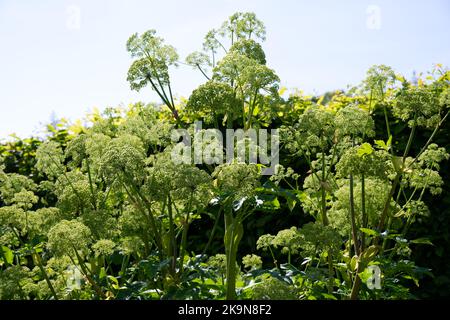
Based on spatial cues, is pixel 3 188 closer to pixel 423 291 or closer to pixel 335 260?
pixel 335 260

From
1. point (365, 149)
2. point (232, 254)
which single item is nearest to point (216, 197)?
point (232, 254)

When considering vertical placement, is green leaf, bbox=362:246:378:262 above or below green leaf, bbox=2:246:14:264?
above

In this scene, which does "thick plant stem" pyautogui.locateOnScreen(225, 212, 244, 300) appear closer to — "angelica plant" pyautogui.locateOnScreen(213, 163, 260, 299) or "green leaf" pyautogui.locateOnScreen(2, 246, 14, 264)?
"angelica plant" pyautogui.locateOnScreen(213, 163, 260, 299)

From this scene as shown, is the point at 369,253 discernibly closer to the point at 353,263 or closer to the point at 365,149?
the point at 353,263

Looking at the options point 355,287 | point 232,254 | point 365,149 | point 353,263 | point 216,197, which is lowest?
point 355,287

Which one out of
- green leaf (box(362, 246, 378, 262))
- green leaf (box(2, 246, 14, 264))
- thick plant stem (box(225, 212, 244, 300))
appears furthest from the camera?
green leaf (box(2, 246, 14, 264))

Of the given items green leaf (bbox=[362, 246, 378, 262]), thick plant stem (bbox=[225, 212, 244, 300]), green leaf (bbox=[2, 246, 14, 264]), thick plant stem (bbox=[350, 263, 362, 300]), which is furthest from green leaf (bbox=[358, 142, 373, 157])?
green leaf (bbox=[2, 246, 14, 264])

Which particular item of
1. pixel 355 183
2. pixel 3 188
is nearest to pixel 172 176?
pixel 355 183

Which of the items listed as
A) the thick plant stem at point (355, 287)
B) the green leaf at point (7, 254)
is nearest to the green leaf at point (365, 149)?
the thick plant stem at point (355, 287)

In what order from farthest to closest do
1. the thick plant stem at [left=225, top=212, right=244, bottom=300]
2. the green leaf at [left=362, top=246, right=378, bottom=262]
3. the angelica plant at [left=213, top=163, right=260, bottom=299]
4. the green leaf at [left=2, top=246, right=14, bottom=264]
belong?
the green leaf at [left=2, top=246, right=14, bottom=264], the green leaf at [left=362, top=246, right=378, bottom=262], the thick plant stem at [left=225, top=212, right=244, bottom=300], the angelica plant at [left=213, top=163, right=260, bottom=299]

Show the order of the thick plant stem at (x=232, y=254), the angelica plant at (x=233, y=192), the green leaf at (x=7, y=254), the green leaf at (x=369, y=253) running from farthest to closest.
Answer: the green leaf at (x=7, y=254), the green leaf at (x=369, y=253), the thick plant stem at (x=232, y=254), the angelica plant at (x=233, y=192)

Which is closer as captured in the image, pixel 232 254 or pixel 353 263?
pixel 232 254

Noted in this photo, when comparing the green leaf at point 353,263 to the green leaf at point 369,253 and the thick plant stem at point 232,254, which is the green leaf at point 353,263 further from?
the thick plant stem at point 232,254

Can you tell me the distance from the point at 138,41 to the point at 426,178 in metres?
2.49
